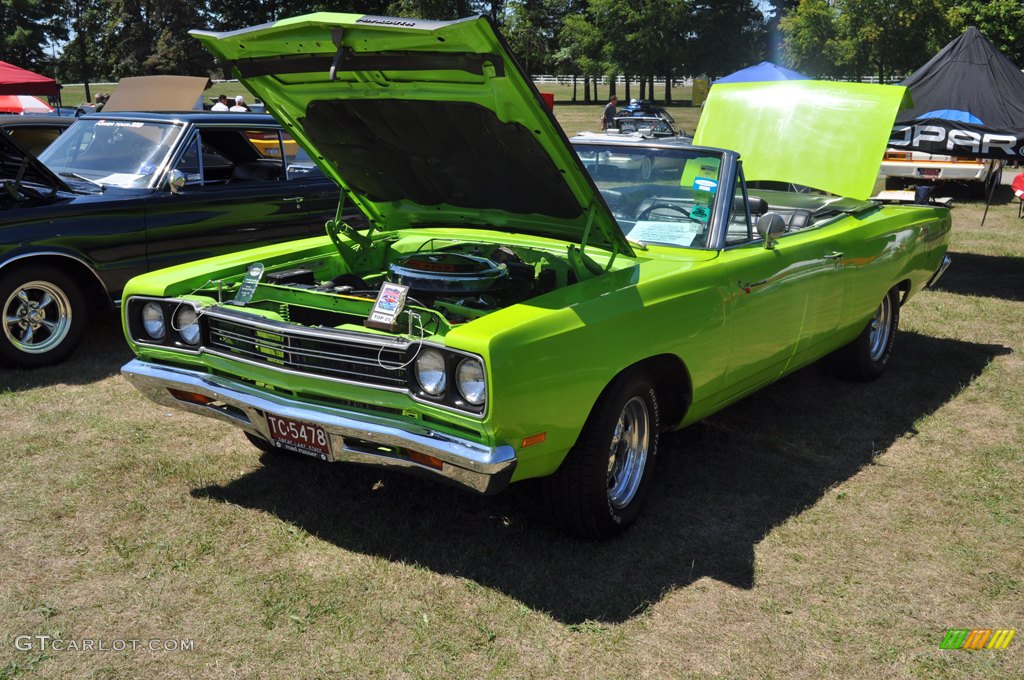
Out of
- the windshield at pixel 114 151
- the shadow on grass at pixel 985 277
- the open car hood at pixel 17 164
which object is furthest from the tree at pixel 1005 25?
the open car hood at pixel 17 164

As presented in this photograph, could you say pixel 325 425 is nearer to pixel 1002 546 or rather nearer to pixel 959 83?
pixel 1002 546

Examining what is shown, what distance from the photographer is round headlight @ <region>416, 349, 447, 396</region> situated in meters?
3.17

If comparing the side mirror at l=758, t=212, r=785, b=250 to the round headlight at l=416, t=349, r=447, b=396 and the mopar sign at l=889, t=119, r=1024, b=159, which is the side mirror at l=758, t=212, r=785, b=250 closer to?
the round headlight at l=416, t=349, r=447, b=396

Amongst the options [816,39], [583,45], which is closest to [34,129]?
[816,39]

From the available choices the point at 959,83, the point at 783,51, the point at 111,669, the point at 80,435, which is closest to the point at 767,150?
the point at 80,435

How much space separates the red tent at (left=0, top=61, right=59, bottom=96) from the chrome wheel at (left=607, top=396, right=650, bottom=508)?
1473 cm

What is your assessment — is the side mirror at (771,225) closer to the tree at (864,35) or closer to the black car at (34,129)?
the black car at (34,129)

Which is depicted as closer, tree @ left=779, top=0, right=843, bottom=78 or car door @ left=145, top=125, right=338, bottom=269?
car door @ left=145, top=125, right=338, bottom=269

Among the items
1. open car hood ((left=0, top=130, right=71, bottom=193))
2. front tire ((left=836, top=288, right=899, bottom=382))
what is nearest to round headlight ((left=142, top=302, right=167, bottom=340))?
open car hood ((left=0, top=130, right=71, bottom=193))

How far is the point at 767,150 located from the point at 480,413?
3.70 metres

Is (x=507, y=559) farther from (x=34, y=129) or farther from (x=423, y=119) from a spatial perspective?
(x=34, y=129)

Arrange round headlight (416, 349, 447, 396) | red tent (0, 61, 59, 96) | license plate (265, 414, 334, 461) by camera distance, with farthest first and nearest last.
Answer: red tent (0, 61, 59, 96) → license plate (265, 414, 334, 461) → round headlight (416, 349, 447, 396)

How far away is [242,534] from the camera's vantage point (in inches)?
150

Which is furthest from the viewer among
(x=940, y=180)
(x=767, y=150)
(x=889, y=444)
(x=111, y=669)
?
(x=940, y=180)
